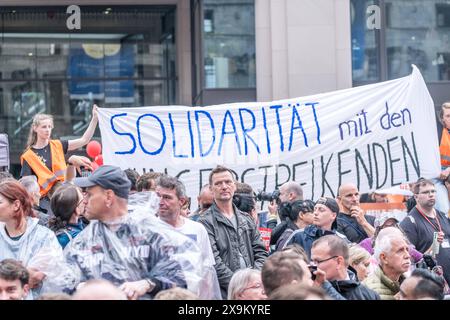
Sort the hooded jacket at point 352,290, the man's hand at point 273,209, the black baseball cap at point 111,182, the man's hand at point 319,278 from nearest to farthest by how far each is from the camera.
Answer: the black baseball cap at point 111,182, the man's hand at point 319,278, the hooded jacket at point 352,290, the man's hand at point 273,209

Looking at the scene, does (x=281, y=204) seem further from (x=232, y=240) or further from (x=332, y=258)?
(x=332, y=258)

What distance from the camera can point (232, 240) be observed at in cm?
949

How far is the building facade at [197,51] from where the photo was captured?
64.8 ft

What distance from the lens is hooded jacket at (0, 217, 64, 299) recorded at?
7.77 metres

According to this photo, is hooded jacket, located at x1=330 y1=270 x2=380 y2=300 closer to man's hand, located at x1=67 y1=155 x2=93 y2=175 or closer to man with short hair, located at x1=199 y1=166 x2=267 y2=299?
man with short hair, located at x1=199 y1=166 x2=267 y2=299

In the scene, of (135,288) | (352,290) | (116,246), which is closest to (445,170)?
(352,290)

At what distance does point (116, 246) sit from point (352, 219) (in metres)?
4.72

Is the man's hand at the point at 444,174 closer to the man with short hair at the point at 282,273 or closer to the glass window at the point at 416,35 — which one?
the man with short hair at the point at 282,273

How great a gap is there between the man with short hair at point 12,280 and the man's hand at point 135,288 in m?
0.60

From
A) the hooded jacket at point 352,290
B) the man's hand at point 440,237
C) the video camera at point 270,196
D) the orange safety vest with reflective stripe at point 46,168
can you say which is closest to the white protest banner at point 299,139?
the orange safety vest with reflective stripe at point 46,168

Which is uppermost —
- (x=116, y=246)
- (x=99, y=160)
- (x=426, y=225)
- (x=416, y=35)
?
(x=416, y=35)
